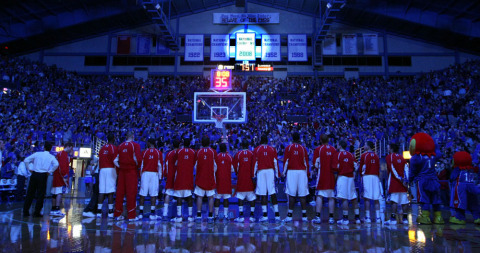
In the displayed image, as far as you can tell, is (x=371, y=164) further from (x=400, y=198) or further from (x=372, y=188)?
(x=400, y=198)

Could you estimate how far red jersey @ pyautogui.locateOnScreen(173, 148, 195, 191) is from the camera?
8430 millimetres

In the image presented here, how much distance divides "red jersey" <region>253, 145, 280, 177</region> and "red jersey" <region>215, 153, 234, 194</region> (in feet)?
2.36

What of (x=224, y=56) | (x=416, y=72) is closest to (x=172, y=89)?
(x=224, y=56)

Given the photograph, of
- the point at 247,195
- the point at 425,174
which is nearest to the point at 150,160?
the point at 247,195

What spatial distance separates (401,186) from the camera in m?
8.30

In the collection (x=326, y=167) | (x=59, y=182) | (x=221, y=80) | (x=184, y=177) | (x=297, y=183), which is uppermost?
(x=221, y=80)

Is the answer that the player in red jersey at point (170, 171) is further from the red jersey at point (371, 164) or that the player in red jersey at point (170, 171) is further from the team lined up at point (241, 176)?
the red jersey at point (371, 164)

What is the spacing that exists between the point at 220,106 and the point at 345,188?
40.6ft

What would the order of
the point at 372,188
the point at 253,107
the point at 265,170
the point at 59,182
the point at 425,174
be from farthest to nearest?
the point at 253,107
the point at 59,182
the point at 265,170
the point at 372,188
the point at 425,174

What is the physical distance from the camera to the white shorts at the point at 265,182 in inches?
335

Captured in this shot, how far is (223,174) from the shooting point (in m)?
8.62

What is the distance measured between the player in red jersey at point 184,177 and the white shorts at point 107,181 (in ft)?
5.27

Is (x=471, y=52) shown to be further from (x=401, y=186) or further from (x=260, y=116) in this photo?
(x=401, y=186)

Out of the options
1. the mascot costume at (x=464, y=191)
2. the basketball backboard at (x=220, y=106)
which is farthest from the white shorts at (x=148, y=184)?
the basketball backboard at (x=220, y=106)
